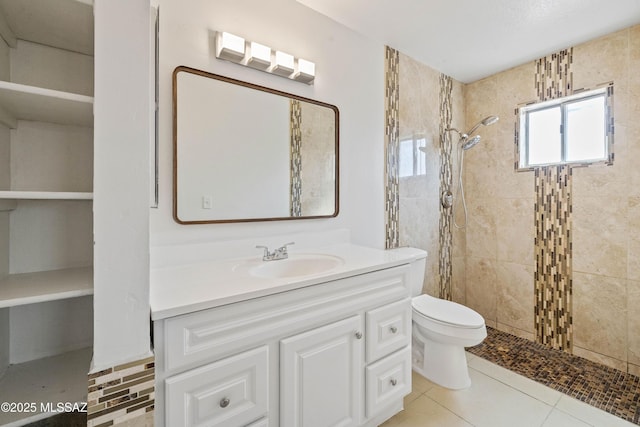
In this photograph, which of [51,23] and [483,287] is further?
[483,287]

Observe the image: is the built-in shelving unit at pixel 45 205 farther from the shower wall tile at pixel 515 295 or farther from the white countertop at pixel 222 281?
the shower wall tile at pixel 515 295

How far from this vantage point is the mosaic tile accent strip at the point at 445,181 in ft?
8.24

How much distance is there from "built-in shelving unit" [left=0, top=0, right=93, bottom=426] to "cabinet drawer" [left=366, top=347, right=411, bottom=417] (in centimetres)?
109

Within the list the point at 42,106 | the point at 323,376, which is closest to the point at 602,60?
the point at 323,376

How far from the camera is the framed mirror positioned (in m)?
1.34

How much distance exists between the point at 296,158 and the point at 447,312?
1394 mm

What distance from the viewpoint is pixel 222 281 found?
107 centimetres

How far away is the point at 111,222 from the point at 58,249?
52cm

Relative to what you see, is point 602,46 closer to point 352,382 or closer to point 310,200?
point 310,200

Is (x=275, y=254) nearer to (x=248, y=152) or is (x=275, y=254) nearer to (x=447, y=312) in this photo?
(x=248, y=152)

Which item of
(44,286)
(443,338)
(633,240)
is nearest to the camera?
(44,286)

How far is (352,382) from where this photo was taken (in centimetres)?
126

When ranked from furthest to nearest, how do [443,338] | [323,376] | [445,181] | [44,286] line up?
[445,181] < [443,338] < [323,376] < [44,286]

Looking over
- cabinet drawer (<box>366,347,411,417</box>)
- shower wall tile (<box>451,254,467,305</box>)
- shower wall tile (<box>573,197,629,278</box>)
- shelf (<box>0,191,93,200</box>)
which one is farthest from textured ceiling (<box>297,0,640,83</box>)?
cabinet drawer (<box>366,347,411,417</box>)
